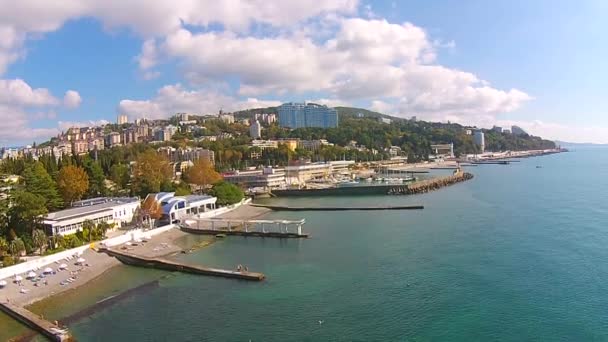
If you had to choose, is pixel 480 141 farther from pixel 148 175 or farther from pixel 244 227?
pixel 244 227

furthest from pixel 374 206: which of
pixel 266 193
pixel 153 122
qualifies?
pixel 153 122

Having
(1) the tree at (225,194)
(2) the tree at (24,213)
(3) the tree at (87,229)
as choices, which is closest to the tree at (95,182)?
(1) the tree at (225,194)

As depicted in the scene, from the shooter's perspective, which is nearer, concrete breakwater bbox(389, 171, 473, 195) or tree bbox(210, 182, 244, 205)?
tree bbox(210, 182, 244, 205)

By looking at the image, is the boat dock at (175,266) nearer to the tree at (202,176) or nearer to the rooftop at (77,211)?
the rooftop at (77,211)

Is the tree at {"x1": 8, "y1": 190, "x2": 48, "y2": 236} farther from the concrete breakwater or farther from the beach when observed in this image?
the concrete breakwater

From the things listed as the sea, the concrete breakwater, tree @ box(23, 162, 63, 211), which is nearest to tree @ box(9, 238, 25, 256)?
the sea

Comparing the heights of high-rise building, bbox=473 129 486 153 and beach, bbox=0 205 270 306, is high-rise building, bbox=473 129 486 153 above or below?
above

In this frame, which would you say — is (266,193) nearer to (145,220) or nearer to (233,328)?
(145,220)
